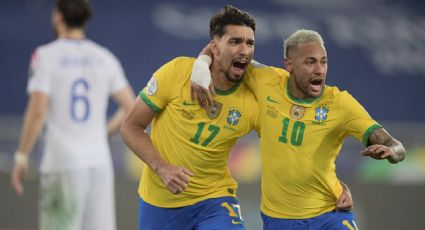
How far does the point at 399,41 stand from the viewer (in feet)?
47.1

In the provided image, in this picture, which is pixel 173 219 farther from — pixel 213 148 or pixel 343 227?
pixel 343 227

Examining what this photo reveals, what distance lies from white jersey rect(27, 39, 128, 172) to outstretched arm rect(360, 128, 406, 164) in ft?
7.16

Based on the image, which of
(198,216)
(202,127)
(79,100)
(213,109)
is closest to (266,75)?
(213,109)

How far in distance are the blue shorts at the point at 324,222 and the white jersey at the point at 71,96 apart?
5.67 feet

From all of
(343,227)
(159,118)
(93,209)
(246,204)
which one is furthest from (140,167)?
(343,227)

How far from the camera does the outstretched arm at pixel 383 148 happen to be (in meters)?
4.39

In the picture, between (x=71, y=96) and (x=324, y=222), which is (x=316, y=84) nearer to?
(x=324, y=222)

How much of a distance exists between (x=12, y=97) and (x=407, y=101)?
6.37m

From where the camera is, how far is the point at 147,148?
202 inches

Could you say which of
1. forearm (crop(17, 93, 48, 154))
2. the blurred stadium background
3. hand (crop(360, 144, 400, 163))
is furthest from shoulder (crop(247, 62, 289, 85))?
the blurred stadium background

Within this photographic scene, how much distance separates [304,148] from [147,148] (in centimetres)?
92

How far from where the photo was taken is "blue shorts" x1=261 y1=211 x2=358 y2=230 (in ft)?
16.1

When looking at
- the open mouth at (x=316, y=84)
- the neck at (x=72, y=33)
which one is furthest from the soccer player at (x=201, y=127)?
the neck at (x=72, y=33)

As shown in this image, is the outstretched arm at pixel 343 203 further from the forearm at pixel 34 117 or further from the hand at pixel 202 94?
the forearm at pixel 34 117
